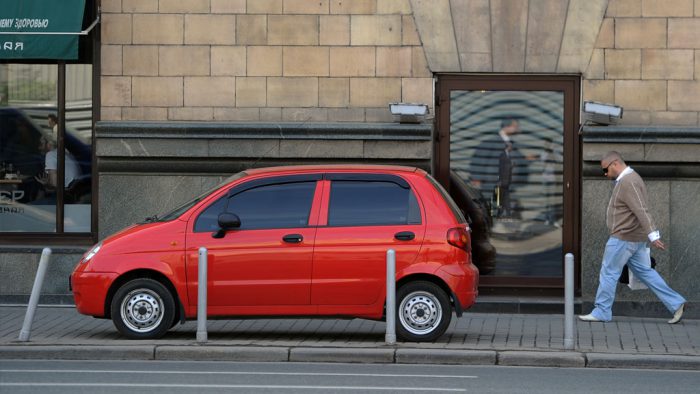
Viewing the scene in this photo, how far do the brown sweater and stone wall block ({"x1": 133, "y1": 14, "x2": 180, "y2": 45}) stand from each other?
18.9 feet

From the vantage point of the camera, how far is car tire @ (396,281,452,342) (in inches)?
483

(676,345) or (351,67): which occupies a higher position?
(351,67)

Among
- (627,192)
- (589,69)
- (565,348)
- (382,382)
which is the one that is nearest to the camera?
(382,382)

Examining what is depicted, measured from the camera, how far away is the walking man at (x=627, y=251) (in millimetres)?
13992

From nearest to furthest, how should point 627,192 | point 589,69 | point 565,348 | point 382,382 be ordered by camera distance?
point 382,382 → point 565,348 → point 627,192 → point 589,69

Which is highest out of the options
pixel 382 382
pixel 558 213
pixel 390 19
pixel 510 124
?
pixel 390 19

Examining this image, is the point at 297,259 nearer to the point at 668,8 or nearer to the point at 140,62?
the point at 140,62

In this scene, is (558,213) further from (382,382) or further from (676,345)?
(382,382)

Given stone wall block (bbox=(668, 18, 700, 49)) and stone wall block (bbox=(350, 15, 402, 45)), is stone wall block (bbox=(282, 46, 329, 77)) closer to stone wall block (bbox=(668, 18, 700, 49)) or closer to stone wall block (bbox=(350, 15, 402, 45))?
stone wall block (bbox=(350, 15, 402, 45))

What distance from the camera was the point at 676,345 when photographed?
1252 centimetres

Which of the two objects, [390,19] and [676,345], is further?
[390,19]

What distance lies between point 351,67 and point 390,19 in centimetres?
76

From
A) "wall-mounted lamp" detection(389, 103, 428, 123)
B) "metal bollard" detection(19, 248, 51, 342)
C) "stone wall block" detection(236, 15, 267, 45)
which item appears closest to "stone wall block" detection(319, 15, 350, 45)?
"stone wall block" detection(236, 15, 267, 45)

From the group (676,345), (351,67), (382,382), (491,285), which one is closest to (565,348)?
(676,345)
